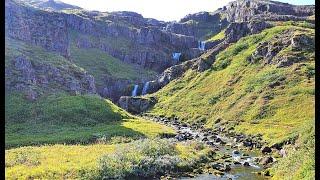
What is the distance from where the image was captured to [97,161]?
57.7 meters

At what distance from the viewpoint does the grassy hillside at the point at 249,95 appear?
374 feet

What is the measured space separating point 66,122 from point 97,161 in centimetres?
4658

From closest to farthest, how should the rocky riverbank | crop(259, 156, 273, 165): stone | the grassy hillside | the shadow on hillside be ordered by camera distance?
the rocky riverbank < crop(259, 156, 273, 165): stone < the shadow on hillside < the grassy hillside

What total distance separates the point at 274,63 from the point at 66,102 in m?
82.6

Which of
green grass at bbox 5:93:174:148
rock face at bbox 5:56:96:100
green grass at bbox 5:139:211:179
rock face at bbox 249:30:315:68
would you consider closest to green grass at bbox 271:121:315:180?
green grass at bbox 5:139:211:179

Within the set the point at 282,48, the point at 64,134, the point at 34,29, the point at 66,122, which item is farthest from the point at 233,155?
the point at 34,29

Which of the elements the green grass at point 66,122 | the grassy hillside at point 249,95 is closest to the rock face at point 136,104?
the grassy hillside at point 249,95

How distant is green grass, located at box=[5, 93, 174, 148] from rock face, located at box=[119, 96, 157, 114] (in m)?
50.7

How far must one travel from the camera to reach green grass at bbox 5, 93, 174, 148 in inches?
3339

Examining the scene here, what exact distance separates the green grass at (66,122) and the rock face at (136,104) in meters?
50.7

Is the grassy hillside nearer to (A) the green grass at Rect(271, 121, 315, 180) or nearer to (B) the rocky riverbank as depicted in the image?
(B) the rocky riverbank

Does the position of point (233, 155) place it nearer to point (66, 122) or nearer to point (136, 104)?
point (66, 122)

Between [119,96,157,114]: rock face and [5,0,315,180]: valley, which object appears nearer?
[5,0,315,180]: valley
